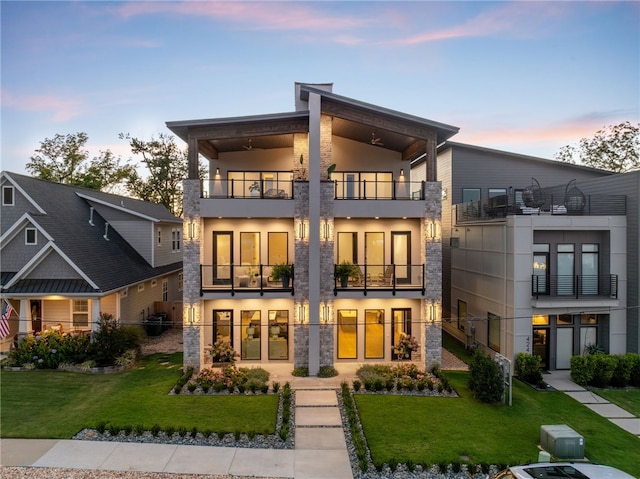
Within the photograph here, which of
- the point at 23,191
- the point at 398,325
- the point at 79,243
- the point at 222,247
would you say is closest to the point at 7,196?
the point at 23,191

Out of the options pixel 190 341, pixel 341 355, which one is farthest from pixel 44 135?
pixel 341 355

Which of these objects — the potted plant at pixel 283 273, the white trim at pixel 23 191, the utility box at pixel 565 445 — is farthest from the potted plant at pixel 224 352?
the utility box at pixel 565 445

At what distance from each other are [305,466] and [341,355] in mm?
7829

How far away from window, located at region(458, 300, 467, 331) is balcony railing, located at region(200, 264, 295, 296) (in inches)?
385

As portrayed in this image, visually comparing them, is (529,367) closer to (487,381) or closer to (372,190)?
(487,381)

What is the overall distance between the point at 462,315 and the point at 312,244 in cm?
1015

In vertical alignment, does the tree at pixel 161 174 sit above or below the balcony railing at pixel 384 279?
above

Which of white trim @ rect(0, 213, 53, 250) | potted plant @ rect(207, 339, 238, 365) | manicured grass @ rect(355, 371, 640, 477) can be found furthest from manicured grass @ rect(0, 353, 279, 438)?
white trim @ rect(0, 213, 53, 250)

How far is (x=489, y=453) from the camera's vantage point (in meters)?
9.45

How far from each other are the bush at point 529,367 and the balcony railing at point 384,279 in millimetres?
4445

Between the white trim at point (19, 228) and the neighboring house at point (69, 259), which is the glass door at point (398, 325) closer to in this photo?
the neighboring house at point (69, 259)

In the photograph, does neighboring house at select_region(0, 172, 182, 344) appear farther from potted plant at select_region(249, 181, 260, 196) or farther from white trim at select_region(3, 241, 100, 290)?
potted plant at select_region(249, 181, 260, 196)

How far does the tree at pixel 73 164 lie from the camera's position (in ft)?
120

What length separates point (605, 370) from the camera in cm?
1442
